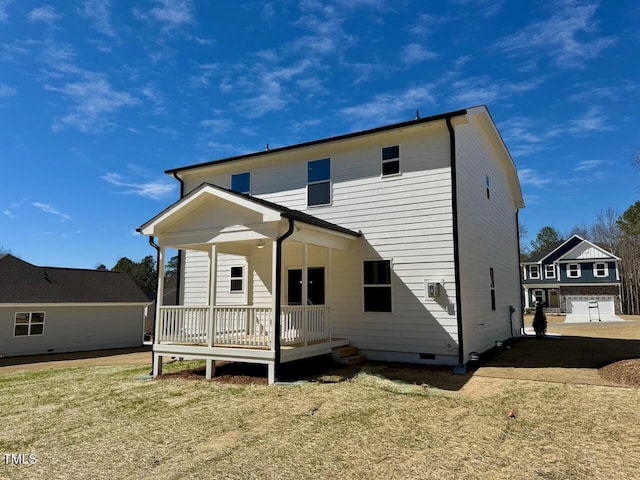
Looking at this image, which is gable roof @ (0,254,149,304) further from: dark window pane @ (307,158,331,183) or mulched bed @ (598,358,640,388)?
mulched bed @ (598,358,640,388)

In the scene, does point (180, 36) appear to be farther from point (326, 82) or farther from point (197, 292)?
point (197, 292)

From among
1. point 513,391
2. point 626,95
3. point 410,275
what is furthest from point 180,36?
point 626,95

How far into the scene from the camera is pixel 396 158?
10578 millimetres

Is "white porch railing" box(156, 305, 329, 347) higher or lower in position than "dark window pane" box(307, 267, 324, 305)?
lower

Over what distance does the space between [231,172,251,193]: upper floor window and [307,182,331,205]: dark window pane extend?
2233mm

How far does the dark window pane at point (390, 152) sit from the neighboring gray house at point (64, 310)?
18756 millimetres

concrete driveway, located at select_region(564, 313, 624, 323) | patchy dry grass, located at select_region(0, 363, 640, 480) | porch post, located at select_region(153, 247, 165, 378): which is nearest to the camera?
patchy dry grass, located at select_region(0, 363, 640, 480)

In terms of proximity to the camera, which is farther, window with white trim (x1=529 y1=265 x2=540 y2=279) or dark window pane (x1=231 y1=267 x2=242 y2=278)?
window with white trim (x1=529 y1=265 x2=540 y2=279)

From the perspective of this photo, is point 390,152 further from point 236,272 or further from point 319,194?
point 236,272

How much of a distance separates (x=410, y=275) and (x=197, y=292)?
7.00 metres

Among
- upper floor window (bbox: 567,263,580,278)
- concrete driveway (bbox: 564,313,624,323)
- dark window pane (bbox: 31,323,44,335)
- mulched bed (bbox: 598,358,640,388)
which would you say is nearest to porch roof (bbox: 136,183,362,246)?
mulched bed (bbox: 598,358,640,388)

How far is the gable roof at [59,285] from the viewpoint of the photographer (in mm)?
20047

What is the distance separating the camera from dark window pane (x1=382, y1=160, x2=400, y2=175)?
10539 millimetres

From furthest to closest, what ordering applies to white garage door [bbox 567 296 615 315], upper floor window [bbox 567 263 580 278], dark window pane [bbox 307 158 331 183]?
upper floor window [bbox 567 263 580 278] < white garage door [bbox 567 296 615 315] < dark window pane [bbox 307 158 331 183]
